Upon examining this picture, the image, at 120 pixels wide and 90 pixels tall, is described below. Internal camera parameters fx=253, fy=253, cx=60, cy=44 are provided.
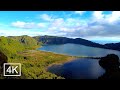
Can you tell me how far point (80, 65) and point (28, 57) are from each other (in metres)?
0.71

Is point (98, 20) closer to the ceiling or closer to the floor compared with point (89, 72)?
closer to the ceiling

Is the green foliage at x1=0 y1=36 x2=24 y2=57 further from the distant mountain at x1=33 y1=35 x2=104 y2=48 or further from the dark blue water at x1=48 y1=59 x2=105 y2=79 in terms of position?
the dark blue water at x1=48 y1=59 x2=105 y2=79

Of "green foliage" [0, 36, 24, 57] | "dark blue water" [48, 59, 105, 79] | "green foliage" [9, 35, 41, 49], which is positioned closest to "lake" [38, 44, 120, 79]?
"dark blue water" [48, 59, 105, 79]

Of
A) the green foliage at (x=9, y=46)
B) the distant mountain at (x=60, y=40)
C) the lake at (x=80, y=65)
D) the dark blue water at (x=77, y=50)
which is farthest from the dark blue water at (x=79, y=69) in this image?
the green foliage at (x=9, y=46)

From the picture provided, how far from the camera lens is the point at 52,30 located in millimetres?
3488

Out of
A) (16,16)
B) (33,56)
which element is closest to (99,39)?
(33,56)

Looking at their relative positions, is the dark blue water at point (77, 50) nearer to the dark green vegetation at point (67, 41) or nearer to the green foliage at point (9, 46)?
the dark green vegetation at point (67, 41)

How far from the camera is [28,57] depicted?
3445 millimetres

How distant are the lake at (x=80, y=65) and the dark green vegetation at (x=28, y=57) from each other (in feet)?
0.23

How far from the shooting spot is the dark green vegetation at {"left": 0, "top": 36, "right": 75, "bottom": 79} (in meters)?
3.38

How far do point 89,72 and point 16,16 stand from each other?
124cm
